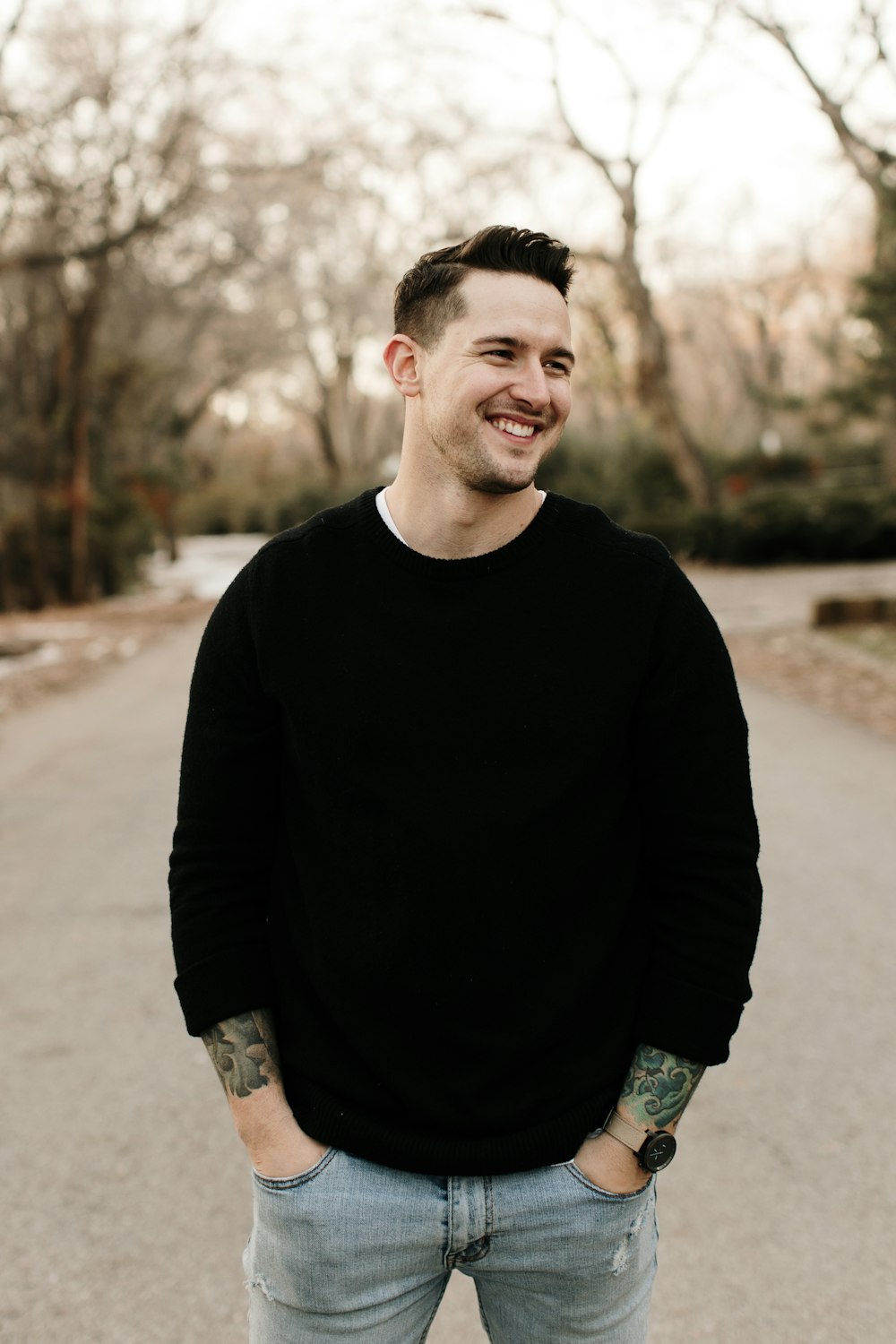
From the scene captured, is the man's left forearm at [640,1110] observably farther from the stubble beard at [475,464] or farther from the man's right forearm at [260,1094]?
the stubble beard at [475,464]

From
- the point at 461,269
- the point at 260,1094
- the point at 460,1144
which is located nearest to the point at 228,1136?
the point at 260,1094

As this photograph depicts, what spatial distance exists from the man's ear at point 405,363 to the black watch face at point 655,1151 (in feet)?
3.42

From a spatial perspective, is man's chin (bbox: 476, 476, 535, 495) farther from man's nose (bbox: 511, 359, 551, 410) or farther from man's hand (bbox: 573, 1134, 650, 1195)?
man's hand (bbox: 573, 1134, 650, 1195)

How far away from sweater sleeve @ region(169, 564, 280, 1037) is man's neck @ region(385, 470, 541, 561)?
257 millimetres

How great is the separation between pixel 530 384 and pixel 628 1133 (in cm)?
98

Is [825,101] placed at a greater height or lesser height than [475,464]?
greater

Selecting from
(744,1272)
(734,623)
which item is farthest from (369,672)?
(734,623)

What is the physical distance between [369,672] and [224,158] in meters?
20.9

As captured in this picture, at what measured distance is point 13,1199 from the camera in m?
3.30

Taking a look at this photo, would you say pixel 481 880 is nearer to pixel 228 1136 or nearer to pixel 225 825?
pixel 225 825

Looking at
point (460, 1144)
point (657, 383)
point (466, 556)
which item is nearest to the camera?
point (460, 1144)

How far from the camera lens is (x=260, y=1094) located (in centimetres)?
171

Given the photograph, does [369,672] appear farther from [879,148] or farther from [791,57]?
[791,57]

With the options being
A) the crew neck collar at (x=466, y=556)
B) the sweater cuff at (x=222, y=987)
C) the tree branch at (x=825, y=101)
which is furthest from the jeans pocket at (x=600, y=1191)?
the tree branch at (x=825, y=101)
